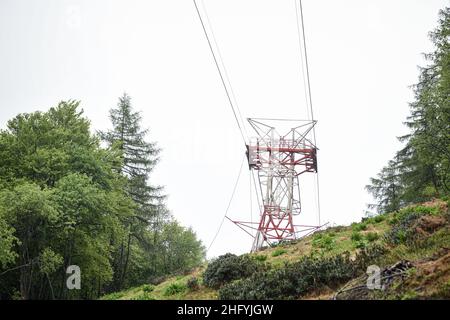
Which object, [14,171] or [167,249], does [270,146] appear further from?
[167,249]

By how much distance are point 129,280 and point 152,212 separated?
7.09 m

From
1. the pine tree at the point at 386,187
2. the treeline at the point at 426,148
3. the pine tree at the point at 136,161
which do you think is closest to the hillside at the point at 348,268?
the treeline at the point at 426,148

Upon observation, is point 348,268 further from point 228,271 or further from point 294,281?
point 228,271

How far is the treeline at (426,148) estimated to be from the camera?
20.5 meters

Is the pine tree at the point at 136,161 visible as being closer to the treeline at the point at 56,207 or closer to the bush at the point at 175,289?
the treeline at the point at 56,207

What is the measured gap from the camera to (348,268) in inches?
470

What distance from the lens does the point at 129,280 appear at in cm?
3722

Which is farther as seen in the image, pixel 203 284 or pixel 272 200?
pixel 272 200

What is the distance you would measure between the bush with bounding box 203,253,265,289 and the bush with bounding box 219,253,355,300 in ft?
6.40

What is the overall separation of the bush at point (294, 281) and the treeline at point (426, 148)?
11247 mm

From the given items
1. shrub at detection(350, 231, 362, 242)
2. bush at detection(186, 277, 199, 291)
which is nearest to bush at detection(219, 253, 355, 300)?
bush at detection(186, 277, 199, 291)

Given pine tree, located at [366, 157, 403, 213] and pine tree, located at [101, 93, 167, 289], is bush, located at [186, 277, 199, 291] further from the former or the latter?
pine tree, located at [366, 157, 403, 213]
